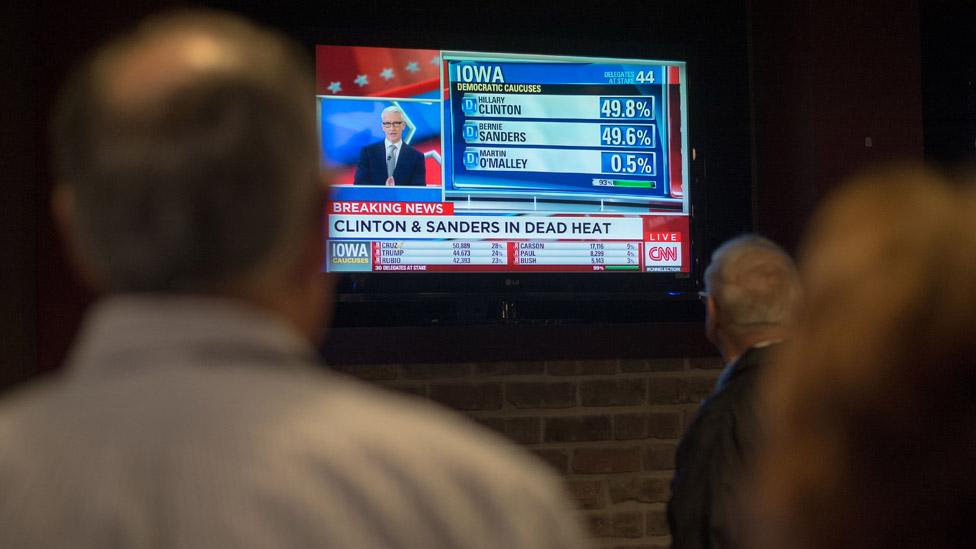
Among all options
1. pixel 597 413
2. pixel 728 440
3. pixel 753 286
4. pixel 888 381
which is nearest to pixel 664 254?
pixel 597 413

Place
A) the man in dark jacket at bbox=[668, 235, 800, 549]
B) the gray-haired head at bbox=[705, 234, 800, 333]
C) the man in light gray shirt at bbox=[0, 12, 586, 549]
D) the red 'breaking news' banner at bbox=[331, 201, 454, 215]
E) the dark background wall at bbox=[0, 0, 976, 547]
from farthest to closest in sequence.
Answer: the dark background wall at bbox=[0, 0, 976, 547], the red 'breaking news' banner at bbox=[331, 201, 454, 215], the gray-haired head at bbox=[705, 234, 800, 333], the man in dark jacket at bbox=[668, 235, 800, 549], the man in light gray shirt at bbox=[0, 12, 586, 549]

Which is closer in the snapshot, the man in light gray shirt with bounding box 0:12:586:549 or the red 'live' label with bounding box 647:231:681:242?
the man in light gray shirt with bounding box 0:12:586:549

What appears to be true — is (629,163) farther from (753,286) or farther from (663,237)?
(753,286)

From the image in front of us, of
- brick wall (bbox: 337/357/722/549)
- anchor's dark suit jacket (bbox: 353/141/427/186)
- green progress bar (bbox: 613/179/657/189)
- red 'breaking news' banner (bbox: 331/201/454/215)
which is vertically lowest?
brick wall (bbox: 337/357/722/549)

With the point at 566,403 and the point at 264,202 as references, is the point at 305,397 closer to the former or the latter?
the point at 264,202

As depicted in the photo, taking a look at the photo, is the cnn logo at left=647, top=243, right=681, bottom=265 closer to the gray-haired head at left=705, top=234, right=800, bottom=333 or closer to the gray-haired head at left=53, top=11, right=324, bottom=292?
the gray-haired head at left=705, top=234, right=800, bottom=333

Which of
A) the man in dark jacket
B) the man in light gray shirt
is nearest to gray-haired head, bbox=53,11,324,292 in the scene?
the man in light gray shirt

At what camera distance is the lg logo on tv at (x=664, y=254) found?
3.28 meters

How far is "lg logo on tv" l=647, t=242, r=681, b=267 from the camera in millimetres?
3283

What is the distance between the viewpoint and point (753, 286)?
227 cm

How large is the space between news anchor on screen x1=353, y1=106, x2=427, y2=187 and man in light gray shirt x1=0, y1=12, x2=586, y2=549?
2.42m

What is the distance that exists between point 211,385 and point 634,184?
275 centimetres

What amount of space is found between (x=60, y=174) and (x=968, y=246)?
559 millimetres

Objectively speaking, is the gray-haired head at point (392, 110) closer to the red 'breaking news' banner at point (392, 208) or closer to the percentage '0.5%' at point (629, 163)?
the red 'breaking news' banner at point (392, 208)
